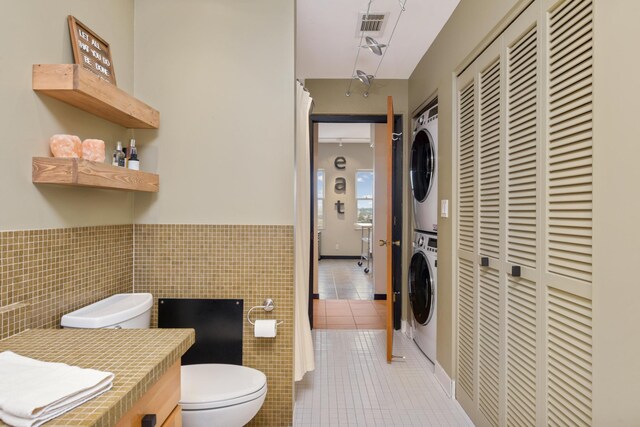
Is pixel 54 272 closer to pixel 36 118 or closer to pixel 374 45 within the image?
pixel 36 118

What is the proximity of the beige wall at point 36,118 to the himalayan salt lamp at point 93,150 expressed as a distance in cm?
12

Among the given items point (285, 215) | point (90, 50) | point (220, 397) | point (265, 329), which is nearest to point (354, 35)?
point (285, 215)

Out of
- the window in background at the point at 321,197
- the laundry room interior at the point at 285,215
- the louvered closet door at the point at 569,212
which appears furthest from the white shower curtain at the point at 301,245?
the window in background at the point at 321,197

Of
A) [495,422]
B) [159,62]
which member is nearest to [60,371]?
[159,62]

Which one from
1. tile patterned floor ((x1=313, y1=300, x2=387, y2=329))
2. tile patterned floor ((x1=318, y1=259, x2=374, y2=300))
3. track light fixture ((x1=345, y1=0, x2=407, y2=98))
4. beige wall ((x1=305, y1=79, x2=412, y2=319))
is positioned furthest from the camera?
tile patterned floor ((x1=318, y1=259, x2=374, y2=300))

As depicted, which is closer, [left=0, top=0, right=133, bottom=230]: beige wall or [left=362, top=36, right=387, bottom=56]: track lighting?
[left=0, top=0, right=133, bottom=230]: beige wall

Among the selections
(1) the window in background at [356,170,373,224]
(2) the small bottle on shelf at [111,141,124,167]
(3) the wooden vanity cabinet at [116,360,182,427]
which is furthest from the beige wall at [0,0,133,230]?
(1) the window in background at [356,170,373,224]

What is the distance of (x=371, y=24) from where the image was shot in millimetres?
2516

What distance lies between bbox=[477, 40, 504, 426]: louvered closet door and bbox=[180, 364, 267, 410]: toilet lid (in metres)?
1.13

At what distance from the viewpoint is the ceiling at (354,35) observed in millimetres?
2295

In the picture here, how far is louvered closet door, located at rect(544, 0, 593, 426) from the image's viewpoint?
1.12 metres

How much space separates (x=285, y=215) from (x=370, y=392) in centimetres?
136

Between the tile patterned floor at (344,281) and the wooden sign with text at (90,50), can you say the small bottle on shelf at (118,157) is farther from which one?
the tile patterned floor at (344,281)

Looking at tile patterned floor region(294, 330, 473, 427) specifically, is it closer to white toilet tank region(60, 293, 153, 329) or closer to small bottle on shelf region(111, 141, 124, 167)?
white toilet tank region(60, 293, 153, 329)
